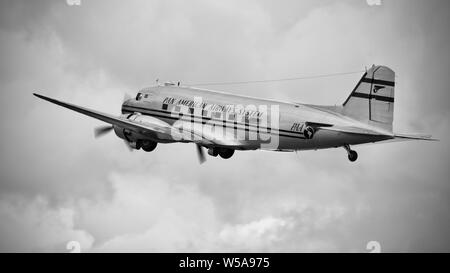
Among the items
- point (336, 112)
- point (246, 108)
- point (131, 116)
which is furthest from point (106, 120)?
point (336, 112)

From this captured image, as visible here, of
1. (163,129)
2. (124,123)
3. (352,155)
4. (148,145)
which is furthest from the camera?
(148,145)

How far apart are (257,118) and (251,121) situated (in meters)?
0.41

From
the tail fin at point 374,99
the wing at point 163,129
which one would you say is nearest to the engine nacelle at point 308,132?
the tail fin at point 374,99

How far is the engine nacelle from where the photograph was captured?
59.3 meters

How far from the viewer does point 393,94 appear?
58.6 m

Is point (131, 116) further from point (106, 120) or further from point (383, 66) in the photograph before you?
point (383, 66)

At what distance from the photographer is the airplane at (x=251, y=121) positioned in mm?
58594

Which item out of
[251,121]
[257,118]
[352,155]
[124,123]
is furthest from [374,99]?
[124,123]

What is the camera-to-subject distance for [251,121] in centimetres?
6150

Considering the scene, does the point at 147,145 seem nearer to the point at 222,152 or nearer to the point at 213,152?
the point at 213,152

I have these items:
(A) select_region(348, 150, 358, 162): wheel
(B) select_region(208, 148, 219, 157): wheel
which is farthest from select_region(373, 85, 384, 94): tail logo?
(B) select_region(208, 148, 219, 157): wheel

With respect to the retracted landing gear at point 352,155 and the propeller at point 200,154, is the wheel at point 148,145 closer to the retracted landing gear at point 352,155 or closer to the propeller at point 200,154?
the propeller at point 200,154

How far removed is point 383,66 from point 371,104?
189cm

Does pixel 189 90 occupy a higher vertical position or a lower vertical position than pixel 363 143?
higher
